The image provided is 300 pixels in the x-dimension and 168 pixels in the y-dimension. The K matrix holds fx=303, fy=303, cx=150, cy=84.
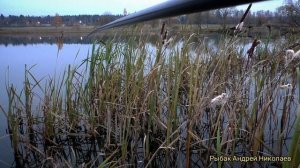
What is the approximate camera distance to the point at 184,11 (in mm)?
173

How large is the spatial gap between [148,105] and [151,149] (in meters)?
A: 0.27

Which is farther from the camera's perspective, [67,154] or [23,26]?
[23,26]

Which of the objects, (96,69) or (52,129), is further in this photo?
(96,69)

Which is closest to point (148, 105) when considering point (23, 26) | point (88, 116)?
point (88, 116)

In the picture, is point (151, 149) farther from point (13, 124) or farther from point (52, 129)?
point (13, 124)

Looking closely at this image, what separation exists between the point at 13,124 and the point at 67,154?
1.22 feet

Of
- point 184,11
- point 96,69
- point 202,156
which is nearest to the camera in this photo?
point 184,11

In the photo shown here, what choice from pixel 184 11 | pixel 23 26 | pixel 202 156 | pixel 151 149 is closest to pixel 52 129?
pixel 151 149

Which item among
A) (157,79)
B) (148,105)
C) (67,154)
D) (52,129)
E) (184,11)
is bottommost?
(67,154)

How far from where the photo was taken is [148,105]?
188 centimetres

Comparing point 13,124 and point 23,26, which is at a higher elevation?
point 23,26

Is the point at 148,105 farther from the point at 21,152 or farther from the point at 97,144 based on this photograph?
the point at 21,152

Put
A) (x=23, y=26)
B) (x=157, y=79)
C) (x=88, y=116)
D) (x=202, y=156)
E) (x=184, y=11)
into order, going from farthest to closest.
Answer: (x=23, y=26) < (x=88, y=116) < (x=157, y=79) < (x=202, y=156) < (x=184, y=11)

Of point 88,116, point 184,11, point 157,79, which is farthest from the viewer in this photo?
point 88,116
